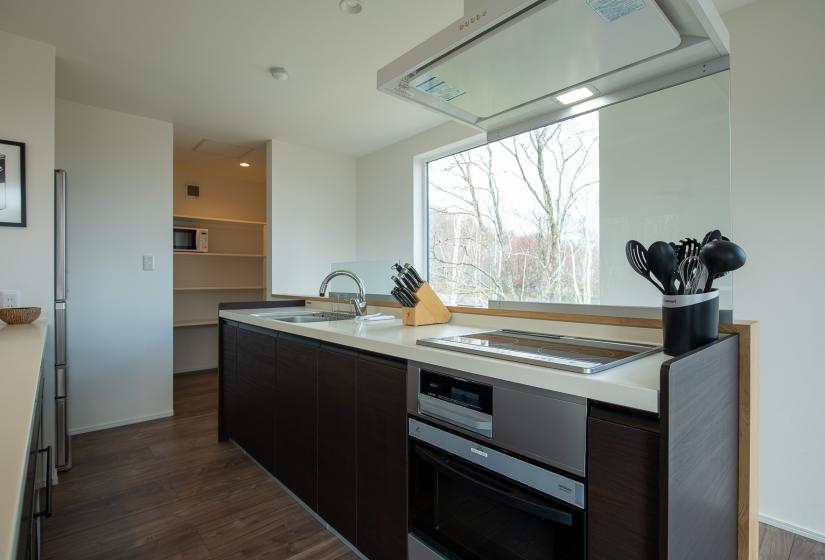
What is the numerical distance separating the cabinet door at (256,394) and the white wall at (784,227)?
236 cm

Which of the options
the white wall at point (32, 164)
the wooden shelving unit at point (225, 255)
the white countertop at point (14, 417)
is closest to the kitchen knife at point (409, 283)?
the white countertop at point (14, 417)

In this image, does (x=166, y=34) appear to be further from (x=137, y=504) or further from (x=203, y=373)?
(x=203, y=373)

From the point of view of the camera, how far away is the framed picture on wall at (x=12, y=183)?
2.20 metres

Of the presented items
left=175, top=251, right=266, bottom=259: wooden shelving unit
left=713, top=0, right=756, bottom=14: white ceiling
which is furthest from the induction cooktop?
left=175, top=251, right=266, bottom=259: wooden shelving unit

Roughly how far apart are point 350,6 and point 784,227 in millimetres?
2285

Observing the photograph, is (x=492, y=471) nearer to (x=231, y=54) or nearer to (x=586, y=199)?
(x=586, y=199)

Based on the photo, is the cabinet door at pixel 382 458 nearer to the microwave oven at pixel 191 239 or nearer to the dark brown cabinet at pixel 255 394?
the dark brown cabinet at pixel 255 394

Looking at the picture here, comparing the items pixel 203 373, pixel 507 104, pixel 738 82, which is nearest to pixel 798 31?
pixel 738 82

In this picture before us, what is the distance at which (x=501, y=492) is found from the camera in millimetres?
1062

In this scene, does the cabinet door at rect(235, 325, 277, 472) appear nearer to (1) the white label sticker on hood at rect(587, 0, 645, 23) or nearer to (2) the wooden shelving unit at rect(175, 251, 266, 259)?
(1) the white label sticker on hood at rect(587, 0, 645, 23)

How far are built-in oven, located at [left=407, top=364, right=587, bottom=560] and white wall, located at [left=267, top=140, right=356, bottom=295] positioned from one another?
122 inches

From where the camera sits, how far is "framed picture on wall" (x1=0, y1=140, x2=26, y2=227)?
220 centimetres

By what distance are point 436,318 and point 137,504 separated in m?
1.73

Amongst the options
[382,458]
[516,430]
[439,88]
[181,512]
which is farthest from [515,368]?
[181,512]
